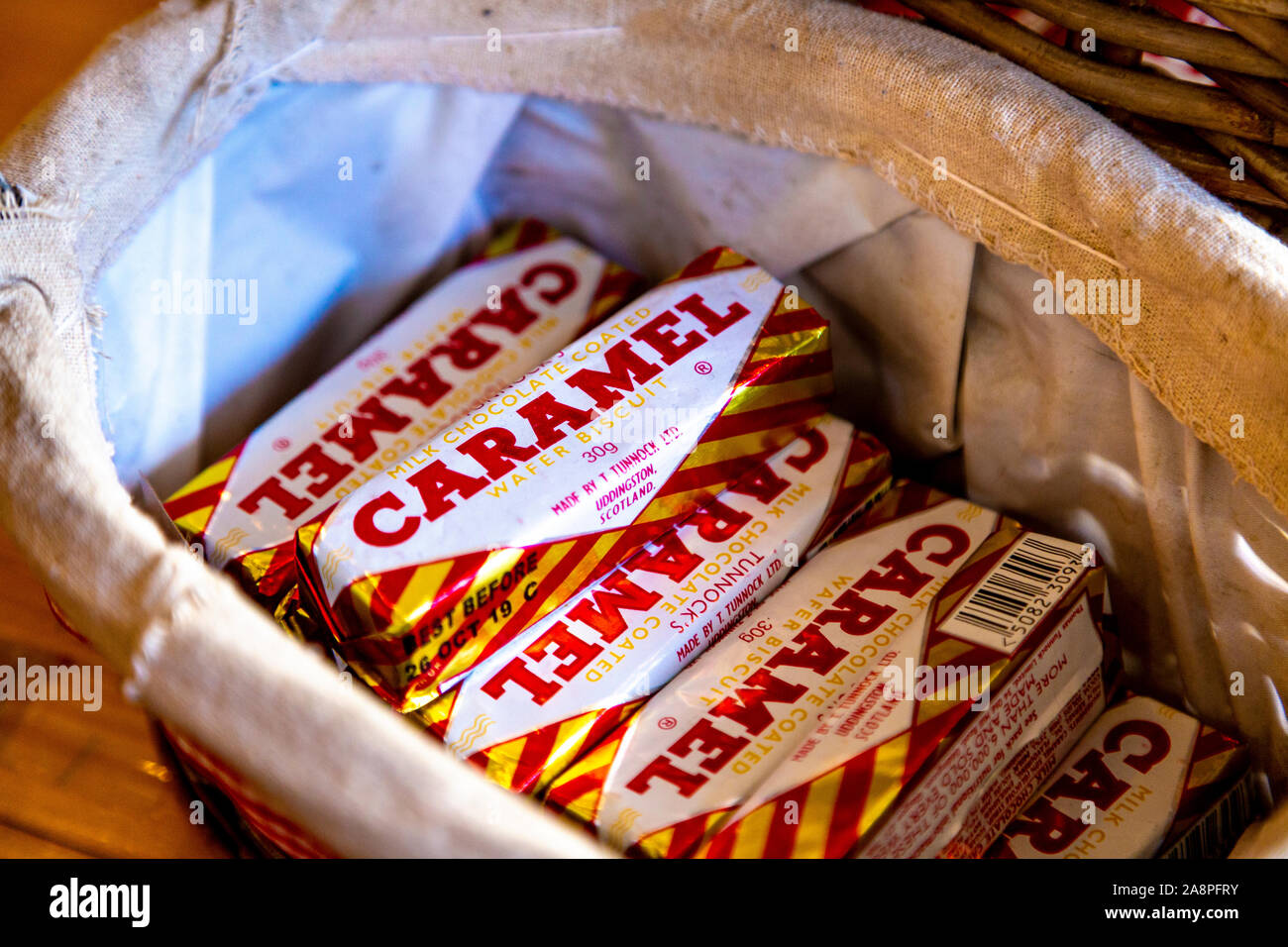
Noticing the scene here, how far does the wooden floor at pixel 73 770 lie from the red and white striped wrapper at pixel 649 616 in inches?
6.5

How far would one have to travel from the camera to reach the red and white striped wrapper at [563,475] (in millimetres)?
503

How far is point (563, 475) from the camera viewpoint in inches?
21.3

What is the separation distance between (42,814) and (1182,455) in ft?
1.98

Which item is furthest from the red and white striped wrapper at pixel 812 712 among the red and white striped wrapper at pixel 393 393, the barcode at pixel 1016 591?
the red and white striped wrapper at pixel 393 393

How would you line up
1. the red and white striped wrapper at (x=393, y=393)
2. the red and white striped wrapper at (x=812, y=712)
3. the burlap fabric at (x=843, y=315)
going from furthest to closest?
the red and white striped wrapper at (x=393, y=393)
the red and white striped wrapper at (x=812, y=712)
the burlap fabric at (x=843, y=315)

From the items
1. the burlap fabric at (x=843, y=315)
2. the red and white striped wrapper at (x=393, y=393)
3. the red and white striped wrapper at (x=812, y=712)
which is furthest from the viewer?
the red and white striped wrapper at (x=393, y=393)

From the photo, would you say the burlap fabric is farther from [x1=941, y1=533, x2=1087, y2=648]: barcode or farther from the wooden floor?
the wooden floor

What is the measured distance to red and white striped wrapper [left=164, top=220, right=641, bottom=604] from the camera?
0.59m

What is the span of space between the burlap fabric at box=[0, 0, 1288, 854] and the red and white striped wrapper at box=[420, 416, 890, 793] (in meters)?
0.11

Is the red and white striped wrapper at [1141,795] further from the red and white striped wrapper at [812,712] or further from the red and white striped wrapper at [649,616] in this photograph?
the red and white striped wrapper at [649,616]

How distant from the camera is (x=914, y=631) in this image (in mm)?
552

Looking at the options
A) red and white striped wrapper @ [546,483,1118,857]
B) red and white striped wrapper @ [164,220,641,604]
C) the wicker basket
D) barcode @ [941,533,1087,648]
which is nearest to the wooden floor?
red and white striped wrapper @ [164,220,641,604]
